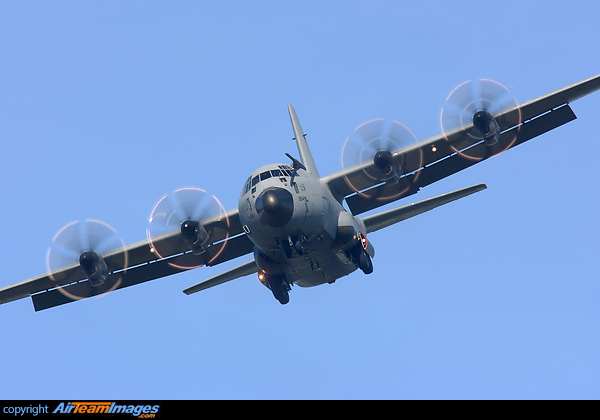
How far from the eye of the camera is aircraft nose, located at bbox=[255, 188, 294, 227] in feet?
76.3

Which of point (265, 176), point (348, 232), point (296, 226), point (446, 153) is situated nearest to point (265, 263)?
point (296, 226)

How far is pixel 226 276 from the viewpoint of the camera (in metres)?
27.8

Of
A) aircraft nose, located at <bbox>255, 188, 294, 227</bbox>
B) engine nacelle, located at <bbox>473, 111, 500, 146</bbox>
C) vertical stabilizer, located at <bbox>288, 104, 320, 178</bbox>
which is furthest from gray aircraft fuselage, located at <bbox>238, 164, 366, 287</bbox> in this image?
engine nacelle, located at <bbox>473, 111, 500, 146</bbox>

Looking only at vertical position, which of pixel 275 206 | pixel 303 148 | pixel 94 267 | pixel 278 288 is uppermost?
pixel 303 148

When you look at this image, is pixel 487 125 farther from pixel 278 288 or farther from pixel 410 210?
pixel 278 288

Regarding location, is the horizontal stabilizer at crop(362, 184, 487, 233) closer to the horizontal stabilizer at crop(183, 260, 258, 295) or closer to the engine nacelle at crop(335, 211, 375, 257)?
the engine nacelle at crop(335, 211, 375, 257)

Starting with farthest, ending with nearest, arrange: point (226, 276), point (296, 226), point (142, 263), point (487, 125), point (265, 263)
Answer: point (142, 263)
point (226, 276)
point (265, 263)
point (487, 125)
point (296, 226)

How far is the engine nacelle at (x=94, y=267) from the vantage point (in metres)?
27.9

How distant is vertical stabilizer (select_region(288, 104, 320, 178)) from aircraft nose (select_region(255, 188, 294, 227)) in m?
4.23

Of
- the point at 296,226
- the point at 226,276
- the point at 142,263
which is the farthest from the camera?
the point at 142,263

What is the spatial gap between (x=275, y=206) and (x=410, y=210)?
252 inches
